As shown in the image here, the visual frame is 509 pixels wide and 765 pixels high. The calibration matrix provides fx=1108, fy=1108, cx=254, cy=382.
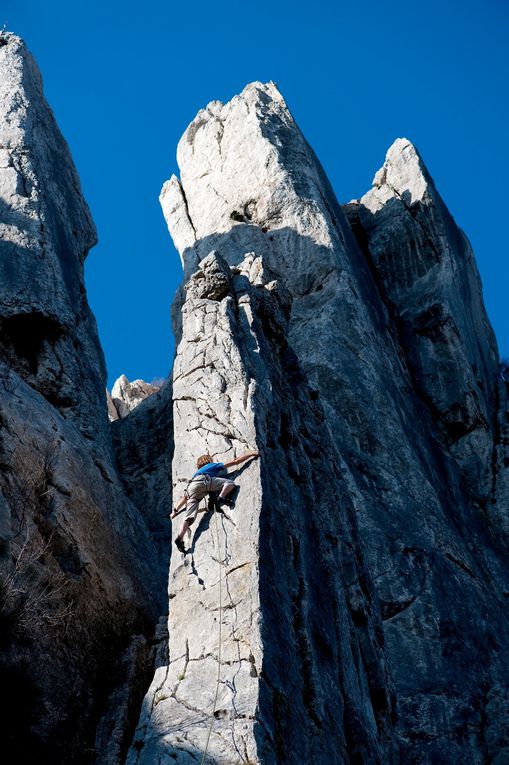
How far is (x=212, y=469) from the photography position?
14.1 metres

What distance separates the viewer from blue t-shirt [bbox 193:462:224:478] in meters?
14.0

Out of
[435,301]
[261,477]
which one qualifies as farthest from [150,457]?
[261,477]

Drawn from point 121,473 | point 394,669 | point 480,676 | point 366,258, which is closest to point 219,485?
point 394,669

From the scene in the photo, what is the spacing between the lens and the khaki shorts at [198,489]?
13898 millimetres

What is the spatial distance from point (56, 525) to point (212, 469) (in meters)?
2.52

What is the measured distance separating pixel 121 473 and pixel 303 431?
7.00 m

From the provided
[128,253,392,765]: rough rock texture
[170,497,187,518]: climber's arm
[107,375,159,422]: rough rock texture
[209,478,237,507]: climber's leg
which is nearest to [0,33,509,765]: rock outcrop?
[128,253,392,765]: rough rock texture

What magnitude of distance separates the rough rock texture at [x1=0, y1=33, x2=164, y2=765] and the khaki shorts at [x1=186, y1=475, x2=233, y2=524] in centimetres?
202

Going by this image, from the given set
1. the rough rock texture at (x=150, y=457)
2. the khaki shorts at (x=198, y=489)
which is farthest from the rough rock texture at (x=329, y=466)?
the rough rock texture at (x=150, y=457)

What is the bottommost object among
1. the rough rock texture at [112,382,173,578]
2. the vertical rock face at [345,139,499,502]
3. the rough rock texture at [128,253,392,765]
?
the rough rock texture at [128,253,392,765]

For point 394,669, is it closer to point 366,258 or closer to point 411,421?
point 411,421

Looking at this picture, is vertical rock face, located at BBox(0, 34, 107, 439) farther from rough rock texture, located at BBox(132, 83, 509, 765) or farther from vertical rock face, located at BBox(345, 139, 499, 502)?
vertical rock face, located at BBox(345, 139, 499, 502)

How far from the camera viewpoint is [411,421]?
23562 millimetres

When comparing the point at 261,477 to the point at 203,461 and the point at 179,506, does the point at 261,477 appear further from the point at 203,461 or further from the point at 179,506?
the point at 179,506
